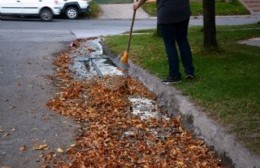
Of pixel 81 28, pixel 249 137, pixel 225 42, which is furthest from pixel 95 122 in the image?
pixel 81 28

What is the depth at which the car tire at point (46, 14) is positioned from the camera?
2748cm

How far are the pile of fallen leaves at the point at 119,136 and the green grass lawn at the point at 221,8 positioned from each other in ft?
78.1

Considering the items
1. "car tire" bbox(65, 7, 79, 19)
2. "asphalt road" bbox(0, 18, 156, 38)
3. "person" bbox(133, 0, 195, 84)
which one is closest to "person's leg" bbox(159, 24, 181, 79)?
"person" bbox(133, 0, 195, 84)

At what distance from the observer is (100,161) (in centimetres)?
507

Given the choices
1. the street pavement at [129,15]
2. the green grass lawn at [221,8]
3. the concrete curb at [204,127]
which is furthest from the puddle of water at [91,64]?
the green grass lawn at [221,8]

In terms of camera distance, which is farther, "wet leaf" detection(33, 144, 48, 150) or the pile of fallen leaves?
"wet leaf" detection(33, 144, 48, 150)

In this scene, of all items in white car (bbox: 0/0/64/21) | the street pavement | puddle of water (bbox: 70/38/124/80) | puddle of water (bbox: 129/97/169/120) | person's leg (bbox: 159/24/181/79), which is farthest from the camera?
the street pavement

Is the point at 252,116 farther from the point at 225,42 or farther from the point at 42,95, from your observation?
the point at 225,42

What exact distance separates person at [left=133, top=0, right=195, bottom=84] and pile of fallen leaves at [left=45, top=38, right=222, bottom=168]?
63 centimetres

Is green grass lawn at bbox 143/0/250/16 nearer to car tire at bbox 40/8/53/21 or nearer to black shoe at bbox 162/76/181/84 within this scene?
car tire at bbox 40/8/53/21

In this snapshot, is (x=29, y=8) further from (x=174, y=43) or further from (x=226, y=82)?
(x=226, y=82)

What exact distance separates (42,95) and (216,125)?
10.5 feet

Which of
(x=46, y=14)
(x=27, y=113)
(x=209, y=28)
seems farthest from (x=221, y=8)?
(x=27, y=113)

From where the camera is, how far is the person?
771cm
